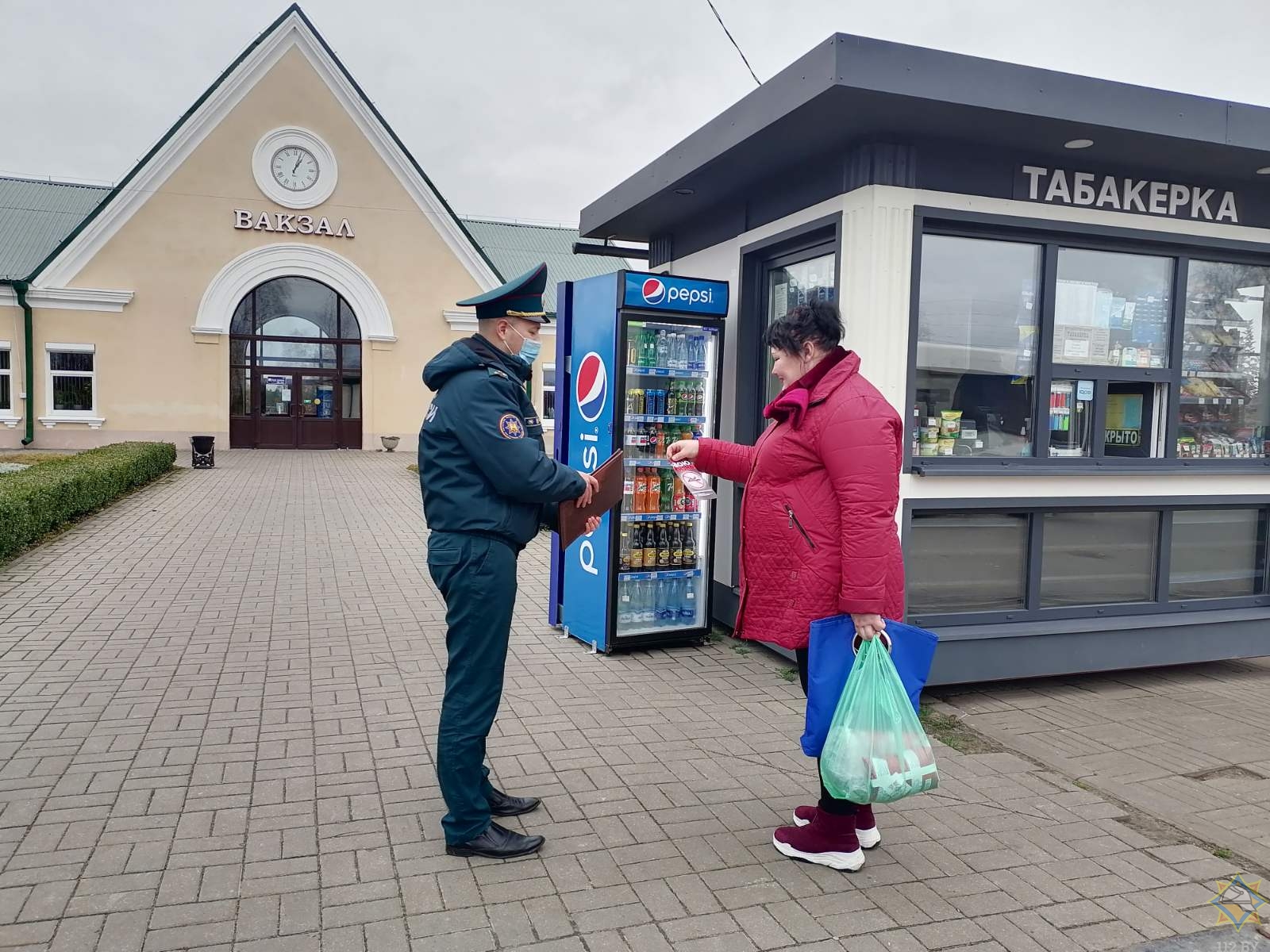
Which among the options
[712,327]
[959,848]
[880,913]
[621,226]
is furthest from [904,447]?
[621,226]

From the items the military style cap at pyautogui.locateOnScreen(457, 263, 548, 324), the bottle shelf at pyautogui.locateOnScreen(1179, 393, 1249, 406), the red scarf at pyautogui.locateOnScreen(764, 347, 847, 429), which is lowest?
the red scarf at pyautogui.locateOnScreen(764, 347, 847, 429)

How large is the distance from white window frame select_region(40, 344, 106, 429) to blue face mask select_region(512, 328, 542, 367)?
77.1 ft

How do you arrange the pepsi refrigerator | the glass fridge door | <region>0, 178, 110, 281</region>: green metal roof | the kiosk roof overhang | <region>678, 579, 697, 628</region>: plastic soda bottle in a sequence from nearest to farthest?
the kiosk roof overhang
the pepsi refrigerator
the glass fridge door
<region>678, 579, 697, 628</region>: plastic soda bottle
<region>0, 178, 110, 281</region>: green metal roof

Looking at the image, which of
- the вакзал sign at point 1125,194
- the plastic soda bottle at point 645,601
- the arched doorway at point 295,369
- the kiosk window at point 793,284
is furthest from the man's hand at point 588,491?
the arched doorway at point 295,369

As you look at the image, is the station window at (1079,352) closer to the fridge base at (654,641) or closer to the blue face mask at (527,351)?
the fridge base at (654,641)

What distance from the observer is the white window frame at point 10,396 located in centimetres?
2362

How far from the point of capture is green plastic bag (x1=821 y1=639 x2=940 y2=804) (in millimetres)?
3311

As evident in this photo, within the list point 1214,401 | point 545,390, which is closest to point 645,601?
point 1214,401

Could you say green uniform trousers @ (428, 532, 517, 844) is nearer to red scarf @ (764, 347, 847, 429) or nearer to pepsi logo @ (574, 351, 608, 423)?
red scarf @ (764, 347, 847, 429)

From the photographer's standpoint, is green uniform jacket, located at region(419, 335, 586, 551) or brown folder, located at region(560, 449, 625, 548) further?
brown folder, located at region(560, 449, 625, 548)

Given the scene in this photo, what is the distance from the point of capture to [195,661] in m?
6.19

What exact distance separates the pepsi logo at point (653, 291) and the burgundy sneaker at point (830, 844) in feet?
12.3

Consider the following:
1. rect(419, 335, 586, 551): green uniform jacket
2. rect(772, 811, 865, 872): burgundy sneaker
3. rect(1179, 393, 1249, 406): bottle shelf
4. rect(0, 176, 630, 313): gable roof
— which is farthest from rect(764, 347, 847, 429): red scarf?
rect(0, 176, 630, 313): gable roof

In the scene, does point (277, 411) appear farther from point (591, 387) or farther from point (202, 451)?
point (591, 387)
